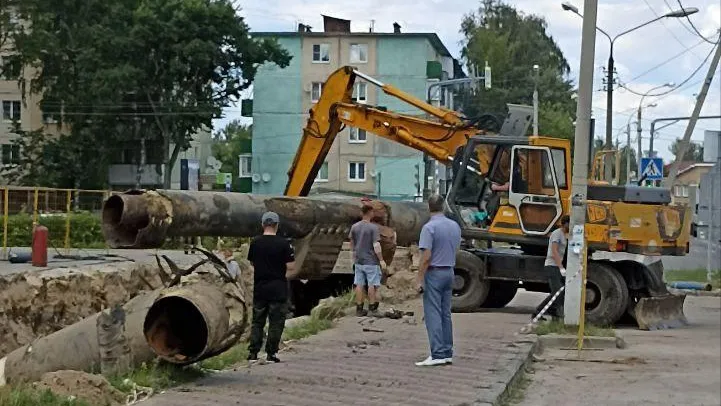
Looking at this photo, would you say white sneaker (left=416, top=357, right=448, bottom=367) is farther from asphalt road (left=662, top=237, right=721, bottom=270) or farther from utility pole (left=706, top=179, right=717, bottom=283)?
utility pole (left=706, top=179, right=717, bottom=283)

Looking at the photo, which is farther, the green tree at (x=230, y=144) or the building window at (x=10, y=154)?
the green tree at (x=230, y=144)

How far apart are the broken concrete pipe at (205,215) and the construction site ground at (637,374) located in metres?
4.85

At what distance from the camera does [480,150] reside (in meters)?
19.9

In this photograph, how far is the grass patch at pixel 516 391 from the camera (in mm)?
11008

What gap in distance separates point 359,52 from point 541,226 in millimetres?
53502

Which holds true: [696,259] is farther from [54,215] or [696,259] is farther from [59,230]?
[54,215]

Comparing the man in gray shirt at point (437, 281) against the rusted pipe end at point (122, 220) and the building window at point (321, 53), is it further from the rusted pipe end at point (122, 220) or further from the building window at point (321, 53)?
the building window at point (321, 53)

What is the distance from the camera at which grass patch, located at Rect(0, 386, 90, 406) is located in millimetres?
8336

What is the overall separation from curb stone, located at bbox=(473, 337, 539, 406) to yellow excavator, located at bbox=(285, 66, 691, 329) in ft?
13.2

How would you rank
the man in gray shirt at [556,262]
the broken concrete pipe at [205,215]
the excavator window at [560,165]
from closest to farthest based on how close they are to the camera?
1. the broken concrete pipe at [205,215]
2. the man in gray shirt at [556,262]
3. the excavator window at [560,165]

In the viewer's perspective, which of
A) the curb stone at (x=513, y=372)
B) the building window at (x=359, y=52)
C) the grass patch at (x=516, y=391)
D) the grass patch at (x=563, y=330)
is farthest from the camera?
the building window at (x=359, y=52)

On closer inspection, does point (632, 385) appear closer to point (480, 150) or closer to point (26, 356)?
point (26, 356)

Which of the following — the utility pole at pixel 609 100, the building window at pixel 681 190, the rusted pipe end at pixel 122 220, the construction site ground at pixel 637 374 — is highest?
the utility pole at pixel 609 100

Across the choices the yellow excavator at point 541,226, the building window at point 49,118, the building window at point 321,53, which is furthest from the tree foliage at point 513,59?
the yellow excavator at point 541,226
